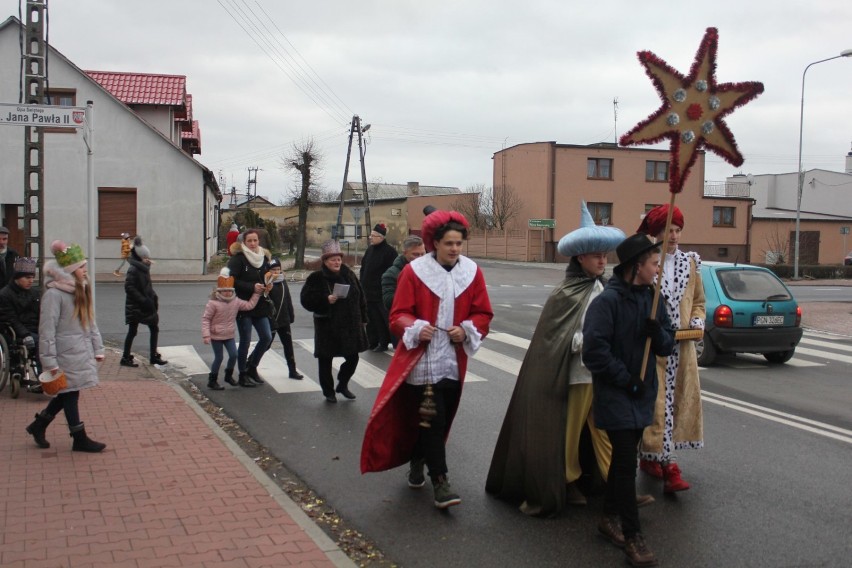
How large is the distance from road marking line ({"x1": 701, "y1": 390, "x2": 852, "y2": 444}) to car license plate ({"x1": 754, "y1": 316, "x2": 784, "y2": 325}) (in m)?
2.64

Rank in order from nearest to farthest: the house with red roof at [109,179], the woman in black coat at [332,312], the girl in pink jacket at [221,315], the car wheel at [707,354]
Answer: the woman in black coat at [332,312], the girl in pink jacket at [221,315], the car wheel at [707,354], the house with red roof at [109,179]

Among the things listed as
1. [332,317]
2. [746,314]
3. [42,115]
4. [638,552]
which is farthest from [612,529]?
[746,314]

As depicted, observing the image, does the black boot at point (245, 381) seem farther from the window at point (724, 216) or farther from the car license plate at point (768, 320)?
the window at point (724, 216)

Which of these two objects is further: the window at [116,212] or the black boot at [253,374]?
the window at [116,212]

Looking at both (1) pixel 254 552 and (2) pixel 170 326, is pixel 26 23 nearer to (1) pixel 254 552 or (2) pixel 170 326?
(2) pixel 170 326

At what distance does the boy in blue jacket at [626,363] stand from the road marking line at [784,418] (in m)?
3.78

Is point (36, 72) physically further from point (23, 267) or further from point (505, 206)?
point (505, 206)

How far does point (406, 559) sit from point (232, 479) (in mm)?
1768

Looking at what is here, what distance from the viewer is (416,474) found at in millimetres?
5656

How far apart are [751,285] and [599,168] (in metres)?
40.3

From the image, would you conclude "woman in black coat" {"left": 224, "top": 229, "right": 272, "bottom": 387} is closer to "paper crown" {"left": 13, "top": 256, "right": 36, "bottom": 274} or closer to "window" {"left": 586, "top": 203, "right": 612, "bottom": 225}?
"paper crown" {"left": 13, "top": 256, "right": 36, "bottom": 274}

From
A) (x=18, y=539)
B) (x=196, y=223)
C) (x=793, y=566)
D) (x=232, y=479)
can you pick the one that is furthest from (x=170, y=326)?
(x=196, y=223)

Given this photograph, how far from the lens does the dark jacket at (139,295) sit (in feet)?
33.4

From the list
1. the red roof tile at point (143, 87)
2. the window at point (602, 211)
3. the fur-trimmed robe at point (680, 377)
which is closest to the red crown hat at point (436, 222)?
the fur-trimmed robe at point (680, 377)
